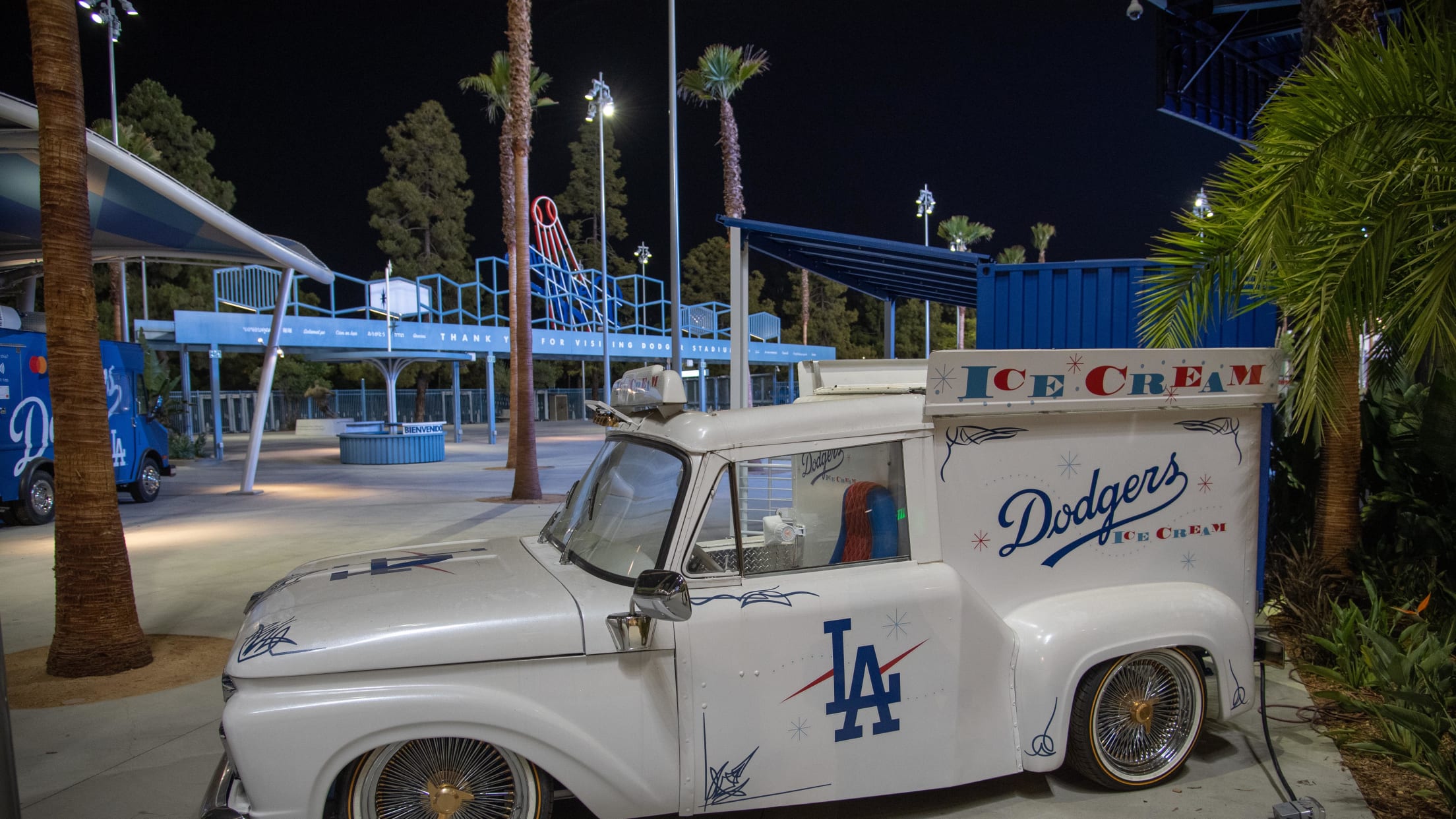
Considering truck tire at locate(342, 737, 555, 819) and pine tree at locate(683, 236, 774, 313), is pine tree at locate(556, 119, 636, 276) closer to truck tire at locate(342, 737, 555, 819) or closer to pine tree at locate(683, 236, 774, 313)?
pine tree at locate(683, 236, 774, 313)

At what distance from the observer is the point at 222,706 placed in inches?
210

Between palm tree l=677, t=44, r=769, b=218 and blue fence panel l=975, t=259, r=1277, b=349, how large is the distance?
823 inches

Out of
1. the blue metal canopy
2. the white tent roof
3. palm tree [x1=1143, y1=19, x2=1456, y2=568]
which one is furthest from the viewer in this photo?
the white tent roof

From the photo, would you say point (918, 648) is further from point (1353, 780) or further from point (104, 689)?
point (104, 689)

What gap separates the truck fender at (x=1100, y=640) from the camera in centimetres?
367

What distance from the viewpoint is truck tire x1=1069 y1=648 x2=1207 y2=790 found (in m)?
3.87

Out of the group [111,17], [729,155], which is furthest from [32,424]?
[729,155]

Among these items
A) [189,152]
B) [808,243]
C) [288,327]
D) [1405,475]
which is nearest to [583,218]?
[189,152]

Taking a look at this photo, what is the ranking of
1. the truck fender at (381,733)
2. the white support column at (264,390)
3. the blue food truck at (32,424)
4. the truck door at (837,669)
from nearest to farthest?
the truck fender at (381,733) < the truck door at (837,669) < the blue food truck at (32,424) < the white support column at (264,390)

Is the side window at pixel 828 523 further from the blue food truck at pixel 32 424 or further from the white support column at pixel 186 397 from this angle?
the white support column at pixel 186 397

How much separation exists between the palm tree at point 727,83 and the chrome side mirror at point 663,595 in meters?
26.7

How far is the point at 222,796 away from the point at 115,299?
34392 mm

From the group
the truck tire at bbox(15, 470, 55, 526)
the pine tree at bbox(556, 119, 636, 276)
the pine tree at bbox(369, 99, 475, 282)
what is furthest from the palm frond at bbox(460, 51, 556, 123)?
the pine tree at bbox(556, 119, 636, 276)

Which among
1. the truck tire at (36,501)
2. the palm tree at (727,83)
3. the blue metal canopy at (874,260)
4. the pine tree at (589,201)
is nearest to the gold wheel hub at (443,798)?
the blue metal canopy at (874,260)
